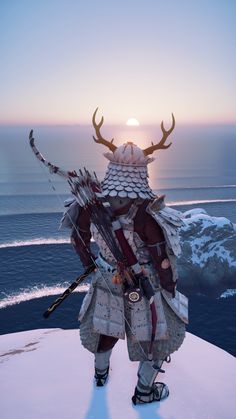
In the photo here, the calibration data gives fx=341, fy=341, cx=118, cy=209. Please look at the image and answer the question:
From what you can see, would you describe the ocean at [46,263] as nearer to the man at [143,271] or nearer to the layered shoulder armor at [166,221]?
the man at [143,271]

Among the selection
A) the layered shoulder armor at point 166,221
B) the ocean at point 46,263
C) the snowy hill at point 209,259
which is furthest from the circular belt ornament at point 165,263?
the snowy hill at point 209,259

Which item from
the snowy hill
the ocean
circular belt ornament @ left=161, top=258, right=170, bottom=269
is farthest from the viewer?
the snowy hill

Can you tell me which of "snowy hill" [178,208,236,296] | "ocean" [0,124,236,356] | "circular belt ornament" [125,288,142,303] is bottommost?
"ocean" [0,124,236,356]

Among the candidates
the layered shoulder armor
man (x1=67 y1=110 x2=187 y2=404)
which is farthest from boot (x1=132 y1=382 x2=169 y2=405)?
the layered shoulder armor

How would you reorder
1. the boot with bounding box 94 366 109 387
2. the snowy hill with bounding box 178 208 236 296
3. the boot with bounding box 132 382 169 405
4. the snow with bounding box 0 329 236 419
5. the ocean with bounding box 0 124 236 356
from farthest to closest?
1. the snowy hill with bounding box 178 208 236 296
2. the ocean with bounding box 0 124 236 356
3. the boot with bounding box 94 366 109 387
4. the boot with bounding box 132 382 169 405
5. the snow with bounding box 0 329 236 419

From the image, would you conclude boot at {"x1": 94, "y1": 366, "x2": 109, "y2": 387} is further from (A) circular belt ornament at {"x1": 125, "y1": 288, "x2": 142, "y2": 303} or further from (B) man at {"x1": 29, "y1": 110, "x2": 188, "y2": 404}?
(A) circular belt ornament at {"x1": 125, "y1": 288, "x2": 142, "y2": 303}

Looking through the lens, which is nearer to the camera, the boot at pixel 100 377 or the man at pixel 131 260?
the man at pixel 131 260

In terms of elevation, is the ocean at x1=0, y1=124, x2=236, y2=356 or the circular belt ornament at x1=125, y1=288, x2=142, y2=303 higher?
the circular belt ornament at x1=125, y1=288, x2=142, y2=303
